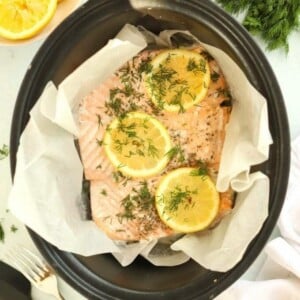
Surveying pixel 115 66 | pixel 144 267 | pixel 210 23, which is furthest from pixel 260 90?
pixel 144 267

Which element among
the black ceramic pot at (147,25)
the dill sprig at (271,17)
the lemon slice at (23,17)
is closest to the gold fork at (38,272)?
the black ceramic pot at (147,25)

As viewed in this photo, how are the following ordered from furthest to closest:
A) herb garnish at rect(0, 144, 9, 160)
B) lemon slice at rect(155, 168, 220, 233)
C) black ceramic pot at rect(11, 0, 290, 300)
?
herb garnish at rect(0, 144, 9, 160) < lemon slice at rect(155, 168, 220, 233) < black ceramic pot at rect(11, 0, 290, 300)

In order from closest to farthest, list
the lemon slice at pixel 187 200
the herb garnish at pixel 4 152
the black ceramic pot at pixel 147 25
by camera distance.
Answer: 1. the black ceramic pot at pixel 147 25
2. the lemon slice at pixel 187 200
3. the herb garnish at pixel 4 152

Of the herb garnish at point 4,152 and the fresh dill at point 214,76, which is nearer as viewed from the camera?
the fresh dill at point 214,76

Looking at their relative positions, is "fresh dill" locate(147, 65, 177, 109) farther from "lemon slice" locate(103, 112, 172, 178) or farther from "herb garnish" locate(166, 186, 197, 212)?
"herb garnish" locate(166, 186, 197, 212)

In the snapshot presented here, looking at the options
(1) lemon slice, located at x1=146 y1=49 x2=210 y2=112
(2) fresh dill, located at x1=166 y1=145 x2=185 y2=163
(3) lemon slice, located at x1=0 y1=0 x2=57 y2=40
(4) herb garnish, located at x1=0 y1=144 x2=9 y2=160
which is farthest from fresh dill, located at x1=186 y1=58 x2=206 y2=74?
(4) herb garnish, located at x1=0 y1=144 x2=9 y2=160

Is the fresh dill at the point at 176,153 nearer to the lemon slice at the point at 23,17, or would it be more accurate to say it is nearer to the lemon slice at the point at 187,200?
the lemon slice at the point at 187,200
